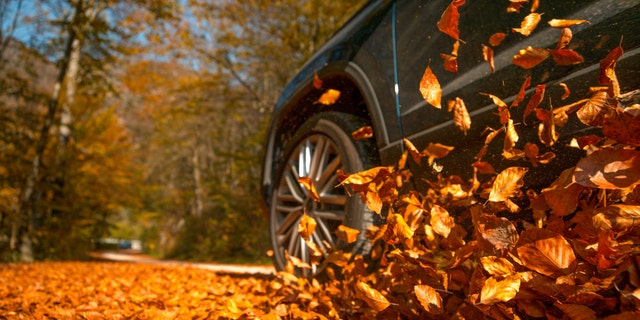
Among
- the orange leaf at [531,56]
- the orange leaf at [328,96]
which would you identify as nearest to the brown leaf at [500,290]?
the orange leaf at [531,56]

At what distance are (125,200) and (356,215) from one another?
1666 centimetres

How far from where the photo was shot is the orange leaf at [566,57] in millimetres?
1188

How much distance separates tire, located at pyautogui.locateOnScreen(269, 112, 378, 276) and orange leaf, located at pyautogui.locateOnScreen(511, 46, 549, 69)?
0.84 metres

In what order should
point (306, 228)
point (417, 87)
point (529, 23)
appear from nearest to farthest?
point (529, 23)
point (306, 228)
point (417, 87)

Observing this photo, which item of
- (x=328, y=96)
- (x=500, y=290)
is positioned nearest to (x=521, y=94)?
(x=500, y=290)

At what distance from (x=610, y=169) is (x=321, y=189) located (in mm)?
1583

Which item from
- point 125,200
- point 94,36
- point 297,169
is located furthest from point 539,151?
point 125,200

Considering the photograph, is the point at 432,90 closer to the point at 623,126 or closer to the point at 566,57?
the point at 566,57

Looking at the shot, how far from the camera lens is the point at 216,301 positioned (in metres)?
2.05

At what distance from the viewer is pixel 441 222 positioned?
52.6 inches

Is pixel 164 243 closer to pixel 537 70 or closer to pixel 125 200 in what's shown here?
pixel 125 200

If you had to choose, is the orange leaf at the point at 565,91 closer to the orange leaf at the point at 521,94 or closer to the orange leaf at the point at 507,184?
the orange leaf at the point at 521,94

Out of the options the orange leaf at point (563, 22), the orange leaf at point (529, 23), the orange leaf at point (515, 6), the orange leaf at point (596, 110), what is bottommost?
the orange leaf at point (596, 110)

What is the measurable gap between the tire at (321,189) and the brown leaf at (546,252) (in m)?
0.86
